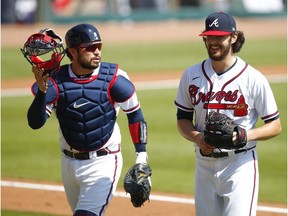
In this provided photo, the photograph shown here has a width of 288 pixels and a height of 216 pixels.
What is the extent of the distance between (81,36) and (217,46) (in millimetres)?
1148

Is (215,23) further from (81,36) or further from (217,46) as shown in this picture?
(81,36)

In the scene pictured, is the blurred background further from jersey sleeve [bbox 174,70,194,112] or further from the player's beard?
the player's beard

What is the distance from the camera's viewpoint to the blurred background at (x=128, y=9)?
88.6ft

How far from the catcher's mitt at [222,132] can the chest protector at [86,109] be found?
38.4 inches

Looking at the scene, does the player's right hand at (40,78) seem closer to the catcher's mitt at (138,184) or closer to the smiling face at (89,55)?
the smiling face at (89,55)

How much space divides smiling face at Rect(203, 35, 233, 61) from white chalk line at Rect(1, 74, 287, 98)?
10750mm

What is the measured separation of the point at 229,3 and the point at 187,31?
8.87 feet

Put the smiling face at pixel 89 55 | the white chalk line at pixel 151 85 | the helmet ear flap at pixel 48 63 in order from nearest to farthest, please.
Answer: the helmet ear flap at pixel 48 63, the smiling face at pixel 89 55, the white chalk line at pixel 151 85

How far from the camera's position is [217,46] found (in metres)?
5.65

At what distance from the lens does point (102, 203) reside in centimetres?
591

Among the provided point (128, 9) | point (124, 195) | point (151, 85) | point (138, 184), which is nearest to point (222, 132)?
point (138, 184)

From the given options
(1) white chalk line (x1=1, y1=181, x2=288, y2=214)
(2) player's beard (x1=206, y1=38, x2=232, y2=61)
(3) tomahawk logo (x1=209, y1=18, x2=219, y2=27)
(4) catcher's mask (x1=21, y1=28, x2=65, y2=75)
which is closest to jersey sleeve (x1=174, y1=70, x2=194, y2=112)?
(2) player's beard (x1=206, y1=38, x2=232, y2=61)

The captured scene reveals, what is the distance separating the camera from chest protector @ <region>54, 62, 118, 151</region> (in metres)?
6.07

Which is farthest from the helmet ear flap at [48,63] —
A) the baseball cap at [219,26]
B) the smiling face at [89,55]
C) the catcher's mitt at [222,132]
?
the catcher's mitt at [222,132]
